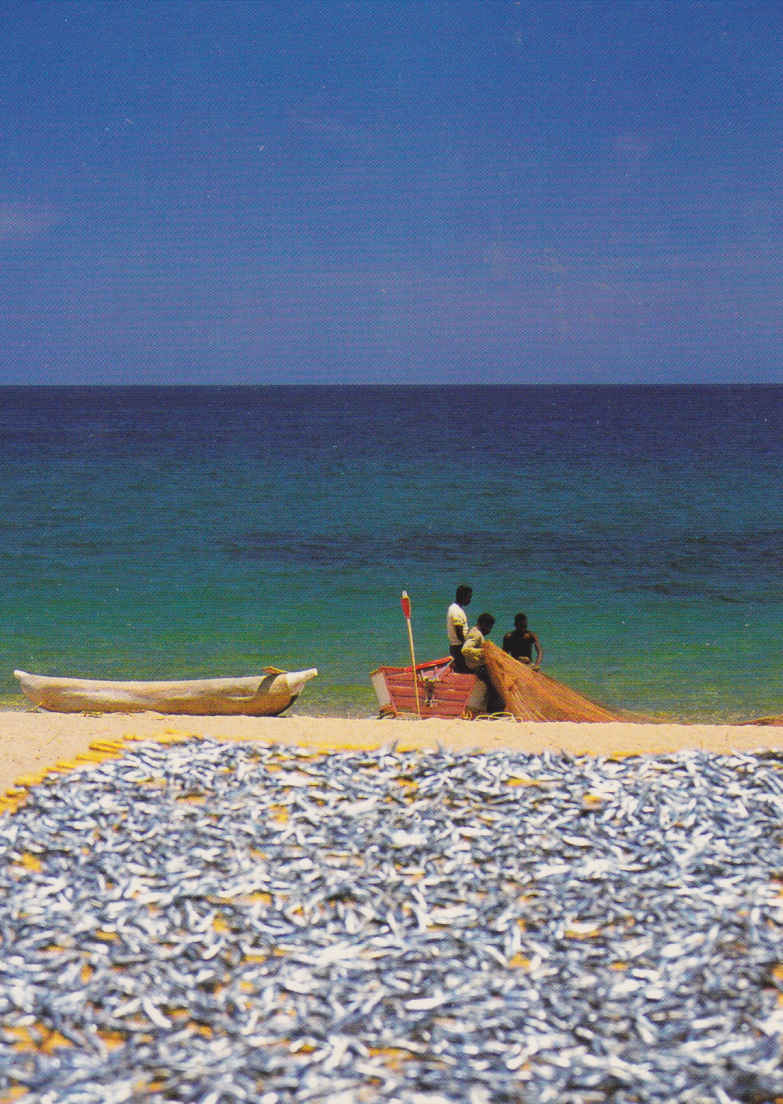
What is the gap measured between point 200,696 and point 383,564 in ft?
53.7

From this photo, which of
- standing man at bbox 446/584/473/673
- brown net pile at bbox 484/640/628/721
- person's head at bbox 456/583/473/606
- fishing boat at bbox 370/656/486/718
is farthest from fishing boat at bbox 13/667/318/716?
brown net pile at bbox 484/640/628/721

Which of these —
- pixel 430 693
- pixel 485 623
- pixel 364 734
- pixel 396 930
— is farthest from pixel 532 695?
pixel 396 930

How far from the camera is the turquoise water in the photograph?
71.6 ft

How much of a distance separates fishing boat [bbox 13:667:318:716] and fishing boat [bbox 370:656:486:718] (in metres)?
1.05

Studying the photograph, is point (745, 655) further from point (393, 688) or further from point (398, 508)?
point (398, 508)

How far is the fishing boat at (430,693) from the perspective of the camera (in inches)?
595

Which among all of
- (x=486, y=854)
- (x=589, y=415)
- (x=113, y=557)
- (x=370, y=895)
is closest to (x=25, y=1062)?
(x=370, y=895)

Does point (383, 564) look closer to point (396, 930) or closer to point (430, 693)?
point (430, 693)

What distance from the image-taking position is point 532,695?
1474 centimetres

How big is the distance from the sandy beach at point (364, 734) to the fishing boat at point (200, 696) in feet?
1.97

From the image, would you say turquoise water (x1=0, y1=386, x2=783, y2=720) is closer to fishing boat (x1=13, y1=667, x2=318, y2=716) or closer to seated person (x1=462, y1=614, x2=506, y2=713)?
fishing boat (x1=13, y1=667, x2=318, y2=716)

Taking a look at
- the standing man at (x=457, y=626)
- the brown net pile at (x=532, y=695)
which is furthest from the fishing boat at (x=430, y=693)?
the brown net pile at (x=532, y=695)

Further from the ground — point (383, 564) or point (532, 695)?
point (383, 564)

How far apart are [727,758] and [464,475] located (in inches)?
1832
